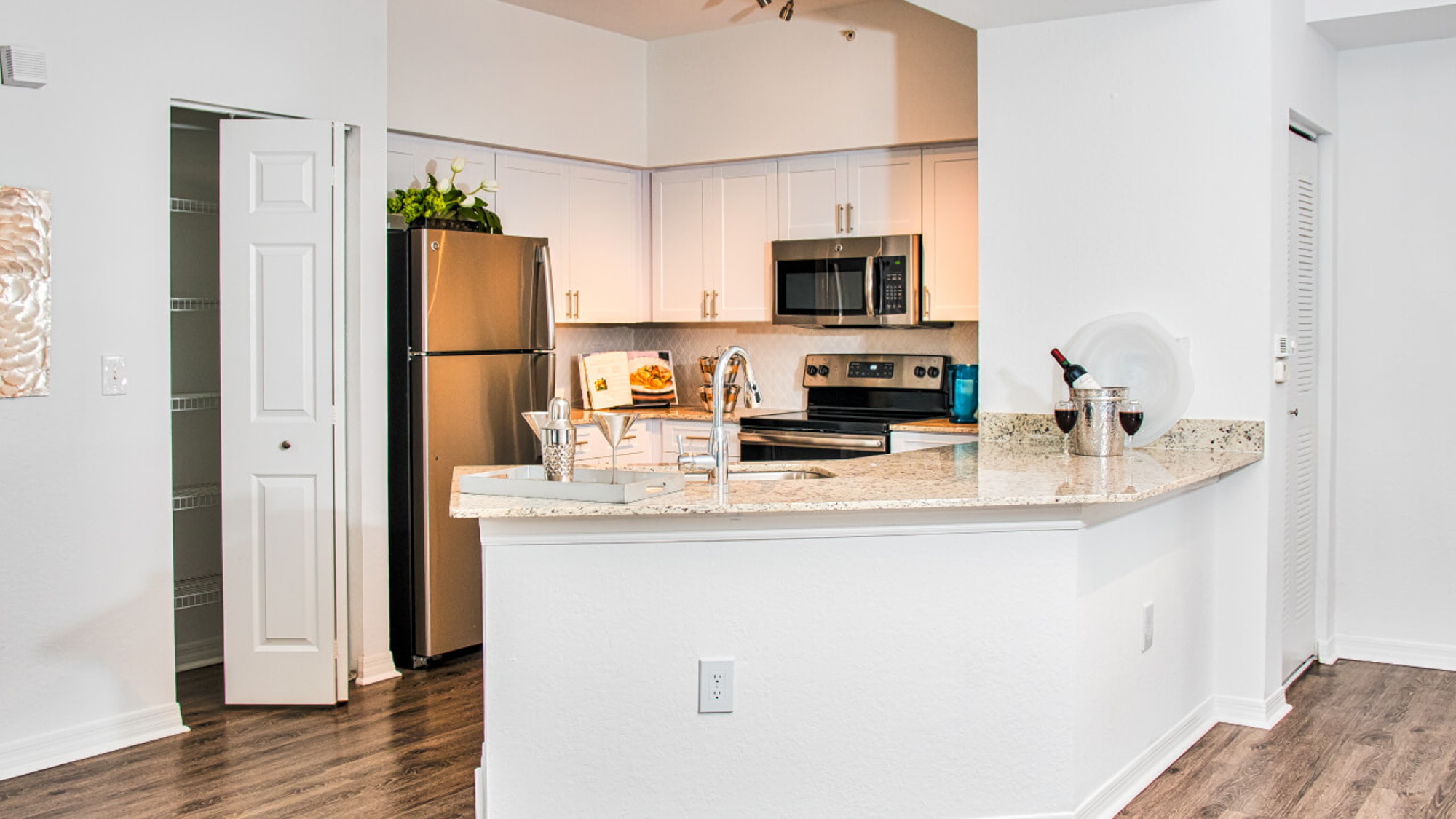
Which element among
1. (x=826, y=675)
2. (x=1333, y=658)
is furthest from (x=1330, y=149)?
(x=826, y=675)

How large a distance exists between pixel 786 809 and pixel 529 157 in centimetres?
338

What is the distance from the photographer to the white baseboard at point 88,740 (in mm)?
3363

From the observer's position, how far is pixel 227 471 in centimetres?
390

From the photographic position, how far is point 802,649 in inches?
107

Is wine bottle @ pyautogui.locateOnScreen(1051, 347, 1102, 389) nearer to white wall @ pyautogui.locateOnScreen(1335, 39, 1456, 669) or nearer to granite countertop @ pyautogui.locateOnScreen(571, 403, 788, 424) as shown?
white wall @ pyautogui.locateOnScreen(1335, 39, 1456, 669)

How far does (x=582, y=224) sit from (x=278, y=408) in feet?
6.41

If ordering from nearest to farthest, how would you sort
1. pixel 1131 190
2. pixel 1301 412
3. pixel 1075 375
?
1. pixel 1075 375
2. pixel 1131 190
3. pixel 1301 412

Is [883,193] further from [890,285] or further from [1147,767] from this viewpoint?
[1147,767]

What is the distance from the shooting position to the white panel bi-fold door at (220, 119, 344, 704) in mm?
3842

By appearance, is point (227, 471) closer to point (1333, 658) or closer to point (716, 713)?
point (716, 713)

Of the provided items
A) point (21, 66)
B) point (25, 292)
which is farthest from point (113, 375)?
point (21, 66)

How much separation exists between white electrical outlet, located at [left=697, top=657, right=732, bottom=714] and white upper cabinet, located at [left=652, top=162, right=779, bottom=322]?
2986 millimetres

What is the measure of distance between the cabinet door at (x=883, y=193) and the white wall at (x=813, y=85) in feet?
0.28

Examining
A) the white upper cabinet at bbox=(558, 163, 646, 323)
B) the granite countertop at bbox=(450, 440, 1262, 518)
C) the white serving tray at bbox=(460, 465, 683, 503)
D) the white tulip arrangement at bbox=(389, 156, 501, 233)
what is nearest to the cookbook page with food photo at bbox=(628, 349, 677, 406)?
the white upper cabinet at bbox=(558, 163, 646, 323)
